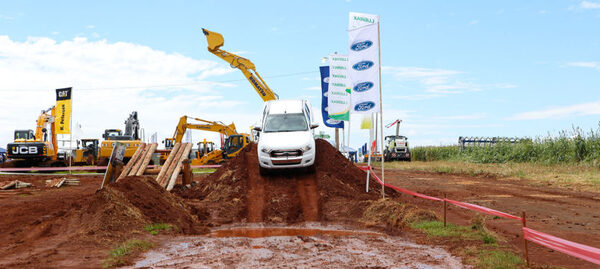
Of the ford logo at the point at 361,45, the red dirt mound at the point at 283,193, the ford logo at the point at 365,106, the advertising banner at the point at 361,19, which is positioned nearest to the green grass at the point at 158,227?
the red dirt mound at the point at 283,193

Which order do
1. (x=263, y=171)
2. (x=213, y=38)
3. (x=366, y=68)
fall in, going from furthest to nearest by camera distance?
(x=213, y=38) < (x=263, y=171) < (x=366, y=68)

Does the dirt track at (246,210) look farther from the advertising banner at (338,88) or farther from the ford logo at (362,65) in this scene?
the advertising banner at (338,88)

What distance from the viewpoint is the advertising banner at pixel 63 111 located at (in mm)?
29828

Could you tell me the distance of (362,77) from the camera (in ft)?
45.9

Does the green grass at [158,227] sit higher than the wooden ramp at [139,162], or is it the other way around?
the wooden ramp at [139,162]

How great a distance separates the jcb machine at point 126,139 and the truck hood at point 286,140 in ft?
59.1

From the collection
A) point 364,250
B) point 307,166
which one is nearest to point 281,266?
point 364,250

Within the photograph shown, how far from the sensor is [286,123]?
1694 cm

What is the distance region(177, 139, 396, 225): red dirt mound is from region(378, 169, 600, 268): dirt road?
7.24 ft

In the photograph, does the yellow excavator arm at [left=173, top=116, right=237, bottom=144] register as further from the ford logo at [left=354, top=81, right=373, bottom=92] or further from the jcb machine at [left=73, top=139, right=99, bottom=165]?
the ford logo at [left=354, top=81, right=373, bottom=92]

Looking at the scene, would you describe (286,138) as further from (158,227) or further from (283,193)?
(158,227)

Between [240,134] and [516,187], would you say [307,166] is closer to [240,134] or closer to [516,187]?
[516,187]

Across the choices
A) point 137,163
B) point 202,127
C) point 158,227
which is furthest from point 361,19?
point 202,127

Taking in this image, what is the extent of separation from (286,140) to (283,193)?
1906mm
